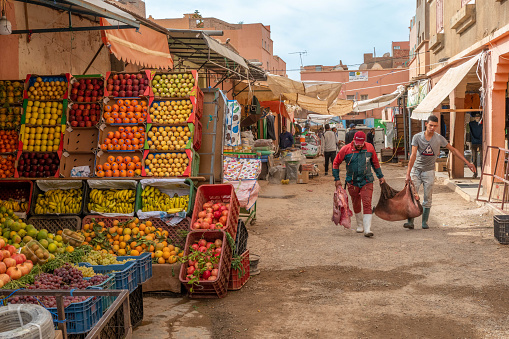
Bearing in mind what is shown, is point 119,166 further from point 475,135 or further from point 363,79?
point 363,79

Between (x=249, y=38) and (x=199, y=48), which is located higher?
(x=249, y=38)

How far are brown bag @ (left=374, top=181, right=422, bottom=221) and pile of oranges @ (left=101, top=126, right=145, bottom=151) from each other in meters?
4.32

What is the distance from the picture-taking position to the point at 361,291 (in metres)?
6.03

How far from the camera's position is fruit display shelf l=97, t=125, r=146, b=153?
7551 mm

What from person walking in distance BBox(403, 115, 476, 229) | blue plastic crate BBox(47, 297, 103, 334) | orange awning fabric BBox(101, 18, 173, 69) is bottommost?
blue plastic crate BBox(47, 297, 103, 334)

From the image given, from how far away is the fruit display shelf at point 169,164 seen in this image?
7309 mm

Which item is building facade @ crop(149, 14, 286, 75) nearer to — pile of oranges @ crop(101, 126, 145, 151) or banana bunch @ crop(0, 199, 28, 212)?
pile of oranges @ crop(101, 126, 145, 151)

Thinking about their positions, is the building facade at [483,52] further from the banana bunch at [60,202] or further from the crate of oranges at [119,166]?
the banana bunch at [60,202]

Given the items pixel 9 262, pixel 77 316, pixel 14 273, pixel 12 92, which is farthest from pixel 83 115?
pixel 77 316

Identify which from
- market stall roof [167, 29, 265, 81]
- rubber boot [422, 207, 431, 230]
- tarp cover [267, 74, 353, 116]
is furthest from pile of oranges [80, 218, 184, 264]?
tarp cover [267, 74, 353, 116]

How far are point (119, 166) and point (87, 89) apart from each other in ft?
4.65

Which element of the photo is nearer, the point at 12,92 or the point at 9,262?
the point at 9,262

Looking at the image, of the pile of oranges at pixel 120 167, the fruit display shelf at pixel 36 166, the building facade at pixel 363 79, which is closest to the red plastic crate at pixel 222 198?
the pile of oranges at pixel 120 167

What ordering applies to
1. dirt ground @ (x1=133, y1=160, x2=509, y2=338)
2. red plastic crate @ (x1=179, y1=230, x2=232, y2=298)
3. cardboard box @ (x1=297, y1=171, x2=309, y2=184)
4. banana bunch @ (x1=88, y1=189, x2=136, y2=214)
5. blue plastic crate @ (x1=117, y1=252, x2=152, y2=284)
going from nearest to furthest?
dirt ground @ (x1=133, y1=160, x2=509, y2=338)
blue plastic crate @ (x1=117, y1=252, x2=152, y2=284)
red plastic crate @ (x1=179, y1=230, x2=232, y2=298)
banana bunch @ (x1=88, y1=189, x2=136, y2=214)
cardboard box @ (x1=297, y1=171, x2=309, y2=184)
